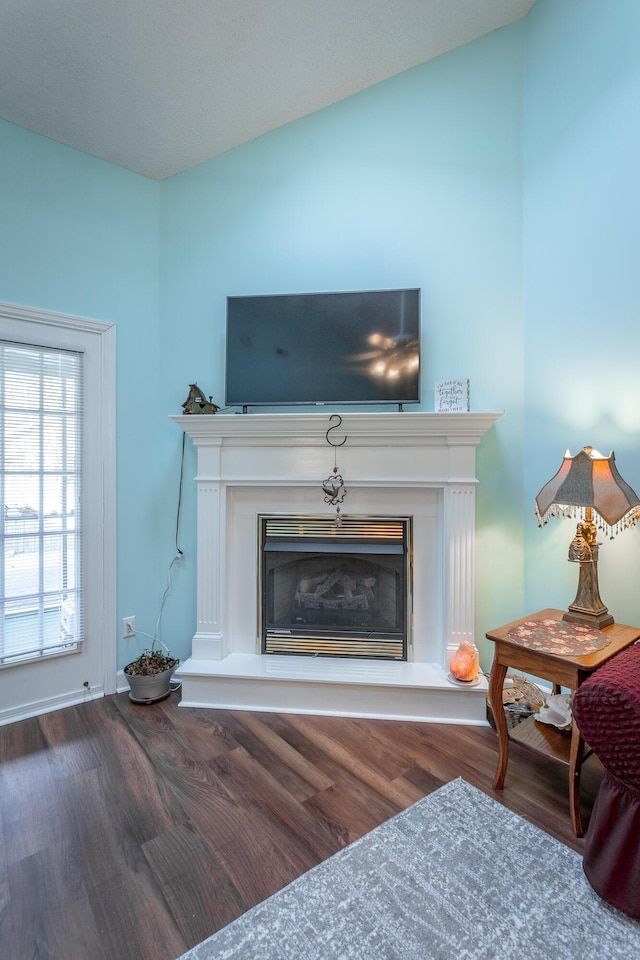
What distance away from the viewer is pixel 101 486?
7.43ft

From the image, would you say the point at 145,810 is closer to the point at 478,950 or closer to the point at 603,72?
the point at 478,950

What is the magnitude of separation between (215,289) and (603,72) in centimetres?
201

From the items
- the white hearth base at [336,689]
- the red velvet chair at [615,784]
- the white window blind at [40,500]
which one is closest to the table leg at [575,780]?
the red velvet chair at [615,784]

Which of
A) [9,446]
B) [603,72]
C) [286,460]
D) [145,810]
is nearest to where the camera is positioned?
[145,810]

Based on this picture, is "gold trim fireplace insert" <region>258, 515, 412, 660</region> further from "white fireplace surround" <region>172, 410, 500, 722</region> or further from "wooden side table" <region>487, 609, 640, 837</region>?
"wooden side table" <region>487, 609, 640, 837</region>

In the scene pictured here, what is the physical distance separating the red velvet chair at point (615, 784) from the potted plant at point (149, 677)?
6.08 feet

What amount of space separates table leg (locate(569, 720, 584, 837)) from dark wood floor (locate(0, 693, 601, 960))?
0.05 metres

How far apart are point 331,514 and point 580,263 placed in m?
1.66

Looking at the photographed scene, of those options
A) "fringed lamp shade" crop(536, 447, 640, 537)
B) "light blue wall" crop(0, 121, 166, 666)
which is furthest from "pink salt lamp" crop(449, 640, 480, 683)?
"light blue wall" crop(0, 121, 166, 666)

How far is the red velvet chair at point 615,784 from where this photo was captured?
1074 mm

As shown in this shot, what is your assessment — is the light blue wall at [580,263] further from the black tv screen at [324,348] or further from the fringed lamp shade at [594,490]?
the black tv screen at [324,348]

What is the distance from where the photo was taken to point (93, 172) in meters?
2.23

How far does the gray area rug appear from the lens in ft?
3.39

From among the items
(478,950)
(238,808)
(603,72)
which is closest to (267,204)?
(603,72)
